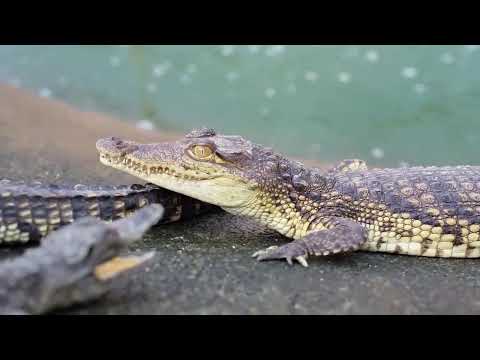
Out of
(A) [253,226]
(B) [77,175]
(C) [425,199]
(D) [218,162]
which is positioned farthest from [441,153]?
(B) [77,175]

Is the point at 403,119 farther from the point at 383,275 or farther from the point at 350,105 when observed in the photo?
the point at 383,275

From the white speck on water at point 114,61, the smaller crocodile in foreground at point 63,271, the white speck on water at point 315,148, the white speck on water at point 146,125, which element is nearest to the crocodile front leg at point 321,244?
the smaller crocodile in foreground at point 63,271

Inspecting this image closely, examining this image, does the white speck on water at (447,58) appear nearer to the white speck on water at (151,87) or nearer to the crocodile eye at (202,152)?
the white speck on water at (151,87)

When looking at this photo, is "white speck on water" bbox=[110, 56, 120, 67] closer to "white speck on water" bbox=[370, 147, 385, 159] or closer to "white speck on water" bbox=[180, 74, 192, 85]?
"white speck on water" bbox=[180, 74, 192, 85]

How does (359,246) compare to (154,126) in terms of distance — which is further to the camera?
(154,126)

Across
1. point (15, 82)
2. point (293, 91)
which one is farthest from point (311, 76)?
point (15, 82)

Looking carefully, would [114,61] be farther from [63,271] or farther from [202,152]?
[63,271]
